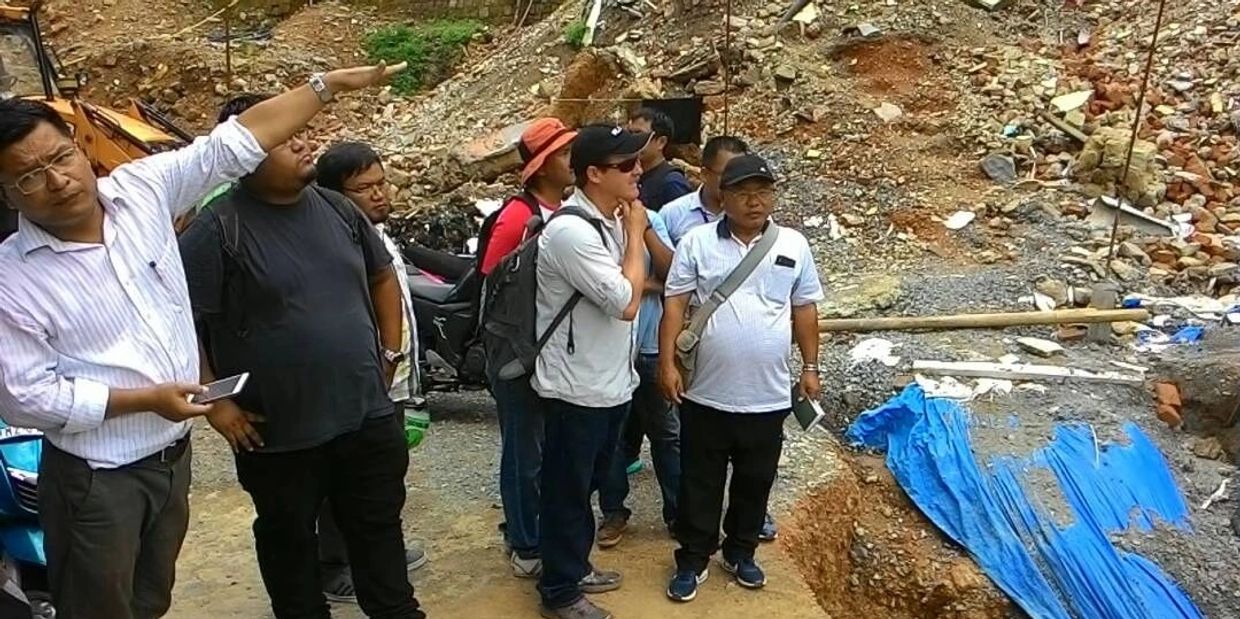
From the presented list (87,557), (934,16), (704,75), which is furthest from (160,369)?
(934,16)

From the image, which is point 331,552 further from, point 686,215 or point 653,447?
point 686,215

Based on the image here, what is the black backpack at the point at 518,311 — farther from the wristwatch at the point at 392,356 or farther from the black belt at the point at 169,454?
the black belt at the point at 169,454

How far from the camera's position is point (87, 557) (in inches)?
92.7

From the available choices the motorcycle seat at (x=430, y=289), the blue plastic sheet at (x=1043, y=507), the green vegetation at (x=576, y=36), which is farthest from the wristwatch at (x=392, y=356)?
the green vegetation at (x=576, y=36)

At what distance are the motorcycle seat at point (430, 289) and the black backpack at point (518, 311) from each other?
2.05m

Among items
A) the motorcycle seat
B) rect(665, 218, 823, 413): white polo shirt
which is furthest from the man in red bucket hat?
the motorcycle seat

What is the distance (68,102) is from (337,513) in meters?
7.14

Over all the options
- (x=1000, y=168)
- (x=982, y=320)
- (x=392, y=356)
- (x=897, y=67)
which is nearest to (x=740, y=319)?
(x=392, y=356)

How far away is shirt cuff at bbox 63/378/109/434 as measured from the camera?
224cm

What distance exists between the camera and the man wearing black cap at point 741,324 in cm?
346

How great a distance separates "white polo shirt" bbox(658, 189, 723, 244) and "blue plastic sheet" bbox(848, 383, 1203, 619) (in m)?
1.90

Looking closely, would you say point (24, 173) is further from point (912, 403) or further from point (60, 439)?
point (912, 403)

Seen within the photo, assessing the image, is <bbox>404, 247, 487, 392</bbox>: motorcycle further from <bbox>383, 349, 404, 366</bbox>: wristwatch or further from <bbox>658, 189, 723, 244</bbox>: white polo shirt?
<bbox>383, 349, 404, 366</bbox>: wristwatch

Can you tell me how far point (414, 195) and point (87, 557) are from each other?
7608 millimetres
